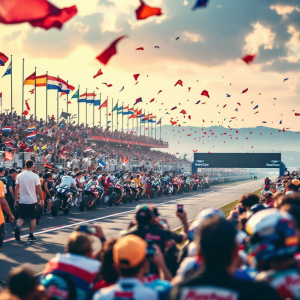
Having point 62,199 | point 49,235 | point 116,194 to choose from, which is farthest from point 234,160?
point 49,235

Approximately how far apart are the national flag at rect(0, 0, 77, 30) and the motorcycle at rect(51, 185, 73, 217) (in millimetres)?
10583

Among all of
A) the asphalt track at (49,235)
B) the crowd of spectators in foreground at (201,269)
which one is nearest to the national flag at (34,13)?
the crowd of spectators in foreground at (201,269)

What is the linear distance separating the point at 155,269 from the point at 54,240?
7119mm

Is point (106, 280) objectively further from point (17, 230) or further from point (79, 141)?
point (79, 141)

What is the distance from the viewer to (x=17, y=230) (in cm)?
992

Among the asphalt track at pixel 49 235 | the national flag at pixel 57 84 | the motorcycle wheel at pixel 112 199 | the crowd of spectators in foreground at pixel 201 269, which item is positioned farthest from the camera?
the national flag at pixel 57 84

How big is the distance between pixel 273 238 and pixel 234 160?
5496 centimetres

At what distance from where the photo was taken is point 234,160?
56.6m

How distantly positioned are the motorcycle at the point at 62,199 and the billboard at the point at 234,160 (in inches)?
1651

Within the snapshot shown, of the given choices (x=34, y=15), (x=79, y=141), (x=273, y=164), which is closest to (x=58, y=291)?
(x=34, y=15)

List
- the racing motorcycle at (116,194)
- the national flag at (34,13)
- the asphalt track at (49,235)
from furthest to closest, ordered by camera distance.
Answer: the racing motorcycle at (116,194) < the asphalt track at (49,235) < the national flag at (34,13)

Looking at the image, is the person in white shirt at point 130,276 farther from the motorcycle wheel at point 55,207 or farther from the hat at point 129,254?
the motorcycle wheel at point 55,207

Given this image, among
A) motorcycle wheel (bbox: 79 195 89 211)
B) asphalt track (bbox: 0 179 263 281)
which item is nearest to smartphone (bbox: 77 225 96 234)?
asphalt track (bbox: 0 179 263 281)

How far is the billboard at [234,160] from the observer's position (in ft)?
179
